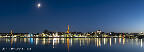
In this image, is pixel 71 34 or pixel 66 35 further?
pixel 71 34

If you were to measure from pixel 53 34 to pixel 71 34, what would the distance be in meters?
17.8

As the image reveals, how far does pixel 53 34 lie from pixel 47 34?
20.7 ft

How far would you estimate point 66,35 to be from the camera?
602 feet

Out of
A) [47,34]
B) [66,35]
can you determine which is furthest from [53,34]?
[66,35]

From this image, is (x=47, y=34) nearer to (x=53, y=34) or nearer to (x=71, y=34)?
(x=53, y=34)

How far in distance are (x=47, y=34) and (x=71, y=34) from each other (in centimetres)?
2392

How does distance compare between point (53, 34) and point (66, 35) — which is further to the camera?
point (53, 34)

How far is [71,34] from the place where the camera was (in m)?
199

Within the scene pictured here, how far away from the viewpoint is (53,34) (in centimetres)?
19775

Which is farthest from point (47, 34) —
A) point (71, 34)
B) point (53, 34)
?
point (71, 34)

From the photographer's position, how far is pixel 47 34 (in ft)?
654

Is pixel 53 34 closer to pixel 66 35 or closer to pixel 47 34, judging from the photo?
pixel 47 34

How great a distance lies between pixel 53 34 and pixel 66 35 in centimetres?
1937
